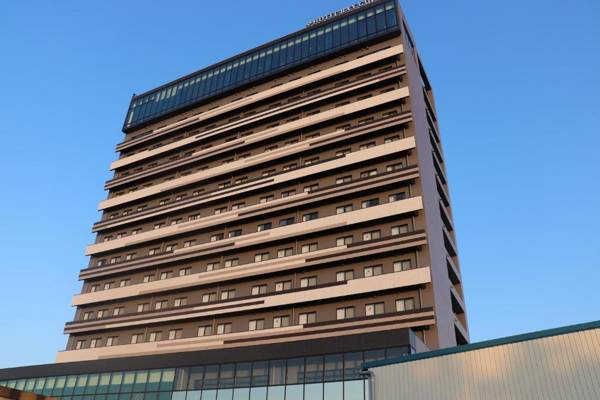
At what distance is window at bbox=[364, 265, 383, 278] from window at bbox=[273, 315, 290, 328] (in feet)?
31.4

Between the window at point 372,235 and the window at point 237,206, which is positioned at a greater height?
the window at point 237,206

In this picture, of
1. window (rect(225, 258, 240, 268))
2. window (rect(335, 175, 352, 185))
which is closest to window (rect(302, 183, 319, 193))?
window (rect(335, 175, 352, 185))

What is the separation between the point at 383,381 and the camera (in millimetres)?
26906

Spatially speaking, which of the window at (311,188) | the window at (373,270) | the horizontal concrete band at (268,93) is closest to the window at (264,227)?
the window at (311,188)

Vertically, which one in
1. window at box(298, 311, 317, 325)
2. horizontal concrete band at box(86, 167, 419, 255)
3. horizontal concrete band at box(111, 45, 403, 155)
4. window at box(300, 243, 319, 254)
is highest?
horizontal concrete band at box(111, 45, 403, 155)

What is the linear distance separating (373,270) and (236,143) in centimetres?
2837

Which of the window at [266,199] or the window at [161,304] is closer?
the window at [161,304]

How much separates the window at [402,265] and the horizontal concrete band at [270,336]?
549 cm

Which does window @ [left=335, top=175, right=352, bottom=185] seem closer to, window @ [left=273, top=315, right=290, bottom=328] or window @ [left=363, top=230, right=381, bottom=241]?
window @ [left=363, top=230, right=381, bottom=241]

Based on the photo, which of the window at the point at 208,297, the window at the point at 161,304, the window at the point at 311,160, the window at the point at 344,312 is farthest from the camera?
the window at the point at 311,160

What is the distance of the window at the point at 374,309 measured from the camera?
4841 cm

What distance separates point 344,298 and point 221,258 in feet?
59.7

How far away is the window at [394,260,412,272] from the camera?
4984 centimetres

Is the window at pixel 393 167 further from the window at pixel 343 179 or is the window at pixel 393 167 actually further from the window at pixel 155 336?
the window at pixel 155 336
